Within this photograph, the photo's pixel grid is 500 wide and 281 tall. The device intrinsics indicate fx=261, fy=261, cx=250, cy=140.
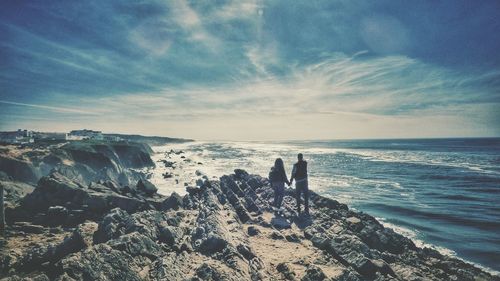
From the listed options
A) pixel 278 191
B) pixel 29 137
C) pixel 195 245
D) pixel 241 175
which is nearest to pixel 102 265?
pixel 195 245

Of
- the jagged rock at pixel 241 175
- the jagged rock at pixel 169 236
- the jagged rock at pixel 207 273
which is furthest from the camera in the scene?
the jagged rock at pixel 241 175

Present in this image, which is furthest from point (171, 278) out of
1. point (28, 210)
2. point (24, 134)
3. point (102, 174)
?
point (24, 134)

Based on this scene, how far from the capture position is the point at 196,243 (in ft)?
26.6

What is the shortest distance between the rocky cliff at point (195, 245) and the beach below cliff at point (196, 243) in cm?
3

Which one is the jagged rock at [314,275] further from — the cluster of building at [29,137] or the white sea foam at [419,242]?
the cluster of building at [29,137]

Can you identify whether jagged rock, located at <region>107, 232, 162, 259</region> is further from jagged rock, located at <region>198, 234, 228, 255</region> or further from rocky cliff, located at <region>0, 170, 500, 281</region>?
jagged rock, located at <region>198, 234, 228, 255</region>

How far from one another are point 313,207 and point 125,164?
39.7 meters

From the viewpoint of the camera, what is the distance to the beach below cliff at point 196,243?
239 inches

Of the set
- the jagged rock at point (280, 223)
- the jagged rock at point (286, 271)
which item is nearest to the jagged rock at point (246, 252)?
the jagged rock at point (286, 271)

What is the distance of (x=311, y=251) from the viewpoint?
27.6 ft

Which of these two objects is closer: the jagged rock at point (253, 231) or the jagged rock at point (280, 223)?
the jagged rock at point (253, 231)

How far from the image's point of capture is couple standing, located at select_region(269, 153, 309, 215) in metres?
11.7

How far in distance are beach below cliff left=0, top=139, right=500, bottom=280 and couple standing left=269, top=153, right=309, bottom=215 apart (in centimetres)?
84

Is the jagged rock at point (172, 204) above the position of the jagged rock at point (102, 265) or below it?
below
